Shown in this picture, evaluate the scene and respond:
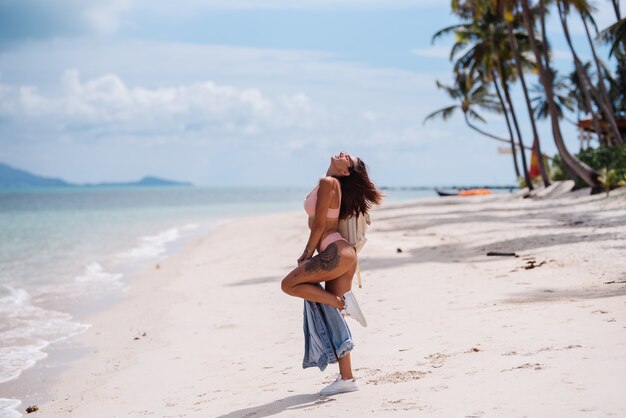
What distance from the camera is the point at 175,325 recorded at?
10.2 m

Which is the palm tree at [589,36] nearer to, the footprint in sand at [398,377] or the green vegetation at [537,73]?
the green vegetation at [537,73]

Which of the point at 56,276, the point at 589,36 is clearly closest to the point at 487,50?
the point at 589,36

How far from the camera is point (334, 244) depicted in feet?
17.8

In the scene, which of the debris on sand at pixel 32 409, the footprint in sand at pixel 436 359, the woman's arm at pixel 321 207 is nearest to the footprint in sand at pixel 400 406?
the footprint in sand at pixel 436 359

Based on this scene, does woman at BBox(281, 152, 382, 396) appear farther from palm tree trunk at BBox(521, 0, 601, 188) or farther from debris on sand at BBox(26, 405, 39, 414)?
palm tree trunk at BBox(521, 0, 601, 188)

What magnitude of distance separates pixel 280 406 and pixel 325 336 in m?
0.57

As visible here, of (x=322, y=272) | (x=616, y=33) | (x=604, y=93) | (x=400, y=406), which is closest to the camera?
(x=400, y=406)

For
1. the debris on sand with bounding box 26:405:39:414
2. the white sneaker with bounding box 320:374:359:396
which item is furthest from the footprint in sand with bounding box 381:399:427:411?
the debris on sand with bounding box 26:405:39:414

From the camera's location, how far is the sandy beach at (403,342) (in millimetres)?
4996

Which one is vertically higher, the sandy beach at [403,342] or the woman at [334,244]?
the woman at [334,244]

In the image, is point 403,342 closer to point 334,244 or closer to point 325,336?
point 325,336

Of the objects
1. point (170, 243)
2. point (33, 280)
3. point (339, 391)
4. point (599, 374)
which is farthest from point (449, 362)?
point (170, 243)

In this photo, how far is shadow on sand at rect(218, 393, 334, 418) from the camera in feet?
17.7

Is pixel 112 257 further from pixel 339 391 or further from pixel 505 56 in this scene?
pixel 505 56
